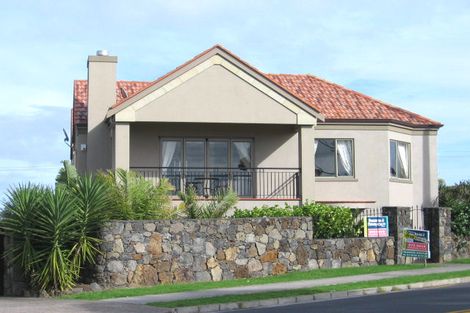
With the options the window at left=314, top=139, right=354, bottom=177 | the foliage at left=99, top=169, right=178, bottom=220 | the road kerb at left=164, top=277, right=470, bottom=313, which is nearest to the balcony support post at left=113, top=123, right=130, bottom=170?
the foliage at left=99, top=169, right=178, bottom=220

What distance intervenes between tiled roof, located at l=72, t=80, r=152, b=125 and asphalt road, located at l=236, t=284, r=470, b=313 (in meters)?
16.5

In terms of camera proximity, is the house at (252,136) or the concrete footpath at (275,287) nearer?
the concrete footpath at (275,287)

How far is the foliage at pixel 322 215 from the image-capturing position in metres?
26.6

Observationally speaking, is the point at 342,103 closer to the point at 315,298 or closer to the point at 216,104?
the point at 216,104

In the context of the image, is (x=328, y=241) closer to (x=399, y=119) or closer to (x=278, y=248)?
(x=278, y=248)

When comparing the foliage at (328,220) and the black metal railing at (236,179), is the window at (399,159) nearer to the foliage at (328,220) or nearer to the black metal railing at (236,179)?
the black metal railing at (236,179)

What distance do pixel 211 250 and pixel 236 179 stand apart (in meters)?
7.92

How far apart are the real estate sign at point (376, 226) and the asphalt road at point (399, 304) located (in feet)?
23.0

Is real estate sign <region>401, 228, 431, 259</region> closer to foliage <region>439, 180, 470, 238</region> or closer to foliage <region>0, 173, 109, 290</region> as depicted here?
foliage <region>439, 180, 470, 238</region>

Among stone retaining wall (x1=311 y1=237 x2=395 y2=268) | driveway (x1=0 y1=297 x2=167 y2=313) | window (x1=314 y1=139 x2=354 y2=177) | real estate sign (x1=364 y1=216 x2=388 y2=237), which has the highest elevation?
window (x1=314 y1=139 x2=354 y2=177)

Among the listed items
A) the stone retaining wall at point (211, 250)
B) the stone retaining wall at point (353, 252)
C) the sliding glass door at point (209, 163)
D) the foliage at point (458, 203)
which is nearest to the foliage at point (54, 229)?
the stone retaining wall at point (211, 250)

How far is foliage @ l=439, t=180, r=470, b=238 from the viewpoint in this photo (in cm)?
3044

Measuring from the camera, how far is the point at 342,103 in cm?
3428

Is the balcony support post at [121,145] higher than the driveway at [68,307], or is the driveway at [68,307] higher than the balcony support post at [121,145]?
the balcony support post at [121,145]
